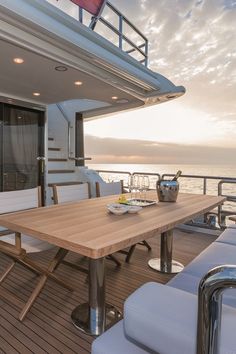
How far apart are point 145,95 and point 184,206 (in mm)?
2504

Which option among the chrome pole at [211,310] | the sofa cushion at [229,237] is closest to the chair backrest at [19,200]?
the sofa cushion at [229,237]

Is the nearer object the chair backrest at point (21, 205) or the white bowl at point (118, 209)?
the white bowl at point (118, 209)

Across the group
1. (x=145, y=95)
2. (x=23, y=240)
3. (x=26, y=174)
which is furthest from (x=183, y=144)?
(x=23, y=240)

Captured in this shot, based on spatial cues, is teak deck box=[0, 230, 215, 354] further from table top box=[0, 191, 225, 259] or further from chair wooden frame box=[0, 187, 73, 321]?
table top box=[0, 191, 225, 259]

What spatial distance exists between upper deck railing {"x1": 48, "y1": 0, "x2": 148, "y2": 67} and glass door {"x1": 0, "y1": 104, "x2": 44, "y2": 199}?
5.82 ft

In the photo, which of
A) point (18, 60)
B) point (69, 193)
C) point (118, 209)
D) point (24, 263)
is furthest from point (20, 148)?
point (118, 209)

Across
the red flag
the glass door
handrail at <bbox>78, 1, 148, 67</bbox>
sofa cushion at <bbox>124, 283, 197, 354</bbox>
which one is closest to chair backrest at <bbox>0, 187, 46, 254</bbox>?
sofa cushion at <bbox>124, 283, 197, 354</bbox>

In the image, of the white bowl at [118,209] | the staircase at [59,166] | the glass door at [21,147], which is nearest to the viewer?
the white bowl at [118,209]

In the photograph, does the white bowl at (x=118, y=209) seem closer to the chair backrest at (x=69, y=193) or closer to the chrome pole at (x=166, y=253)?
the chair backrest at (x=69, y=193)

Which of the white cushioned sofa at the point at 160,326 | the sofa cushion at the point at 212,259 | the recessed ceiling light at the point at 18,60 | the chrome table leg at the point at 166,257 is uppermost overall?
the recessed ceiling light at the point at 18,60

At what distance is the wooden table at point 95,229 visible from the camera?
4.19 ft

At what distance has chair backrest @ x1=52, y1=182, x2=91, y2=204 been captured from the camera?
250 centimetres

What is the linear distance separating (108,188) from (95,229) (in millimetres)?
1713

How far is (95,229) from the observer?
1479 millimetres
